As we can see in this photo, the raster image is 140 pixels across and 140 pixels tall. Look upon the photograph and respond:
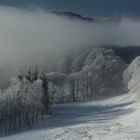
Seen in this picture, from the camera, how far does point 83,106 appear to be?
12775 cm

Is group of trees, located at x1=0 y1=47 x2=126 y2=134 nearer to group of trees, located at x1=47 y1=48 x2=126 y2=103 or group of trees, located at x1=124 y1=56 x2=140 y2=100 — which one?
group of trees, located at x1=47 y1=48 x2=126 y2=103

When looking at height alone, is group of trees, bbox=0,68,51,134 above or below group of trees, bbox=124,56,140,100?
below

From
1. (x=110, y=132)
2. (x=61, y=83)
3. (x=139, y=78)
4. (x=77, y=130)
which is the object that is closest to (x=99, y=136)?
(x=110, y=132)

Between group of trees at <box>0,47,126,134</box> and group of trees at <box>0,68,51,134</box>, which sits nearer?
group of trees at <box>0,68,51,134</box>

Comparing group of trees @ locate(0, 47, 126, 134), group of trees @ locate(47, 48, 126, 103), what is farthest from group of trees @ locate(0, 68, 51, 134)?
group of trees @ locate(47, 48, 126, 103)

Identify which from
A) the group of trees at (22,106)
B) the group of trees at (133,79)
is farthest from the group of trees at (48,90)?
the group of trees at (133,79)

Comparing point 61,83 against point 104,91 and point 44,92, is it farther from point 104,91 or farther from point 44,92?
point 44,92

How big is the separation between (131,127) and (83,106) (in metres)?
57.3

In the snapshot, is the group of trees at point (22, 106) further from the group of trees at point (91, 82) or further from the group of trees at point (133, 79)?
the group of trees at point (91, 82)

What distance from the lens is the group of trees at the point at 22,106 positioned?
98.2 metres

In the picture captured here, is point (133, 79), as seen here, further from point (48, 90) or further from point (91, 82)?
point (91, 82)

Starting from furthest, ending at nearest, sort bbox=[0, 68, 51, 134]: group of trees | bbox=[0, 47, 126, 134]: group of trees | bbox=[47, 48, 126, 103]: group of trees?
bbox=[47, 48, 126, 103]: group of trees
bbox=[0, 47, 126, 134]: group of trees
bbox=[0, 68, 51, 134]: group of trees

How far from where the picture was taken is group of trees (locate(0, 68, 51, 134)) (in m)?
98.2

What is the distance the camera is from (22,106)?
329ft
